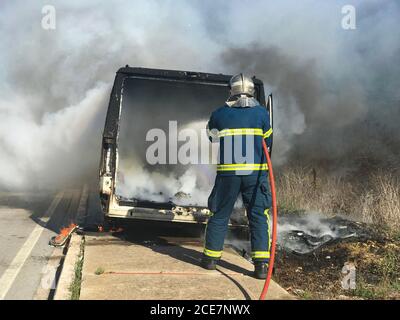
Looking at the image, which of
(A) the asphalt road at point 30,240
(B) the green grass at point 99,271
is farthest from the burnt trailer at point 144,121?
(B) the green grass at point 99,271

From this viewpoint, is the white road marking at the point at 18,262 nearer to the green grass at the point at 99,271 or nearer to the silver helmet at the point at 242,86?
the green grass at the point at 99,271

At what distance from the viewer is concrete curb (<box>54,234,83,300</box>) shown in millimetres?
3844

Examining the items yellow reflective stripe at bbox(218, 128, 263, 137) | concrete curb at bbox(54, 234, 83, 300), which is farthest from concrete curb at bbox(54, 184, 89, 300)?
yellow reflective stripe at bbox(218, 128, 263, 137)

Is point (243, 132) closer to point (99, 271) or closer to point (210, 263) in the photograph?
point (210, 263)

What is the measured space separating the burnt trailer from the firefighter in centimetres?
120

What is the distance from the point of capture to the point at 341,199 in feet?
31.5

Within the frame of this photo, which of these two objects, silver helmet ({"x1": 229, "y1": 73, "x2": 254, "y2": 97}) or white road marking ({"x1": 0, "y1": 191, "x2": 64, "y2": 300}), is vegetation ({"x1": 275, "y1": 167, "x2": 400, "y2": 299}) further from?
white road marking ({"x1": 0, "y1": 191, "x2": 64, "y2": 300})

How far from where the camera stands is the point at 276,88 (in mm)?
11891

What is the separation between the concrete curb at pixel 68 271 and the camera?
3844 millimetres

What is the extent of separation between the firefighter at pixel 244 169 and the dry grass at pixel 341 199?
10.0ft

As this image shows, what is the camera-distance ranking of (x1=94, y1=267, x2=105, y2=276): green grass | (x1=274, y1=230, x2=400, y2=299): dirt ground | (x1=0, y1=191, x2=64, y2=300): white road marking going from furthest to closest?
1. (x1=0, y1=191, x2=64, y2=300): white road marking
2. (x1=94, y1=267, x2=105, y2=276): green grass
3. (x1=274, y1=230, x2=400, y2=299): dirt ground
